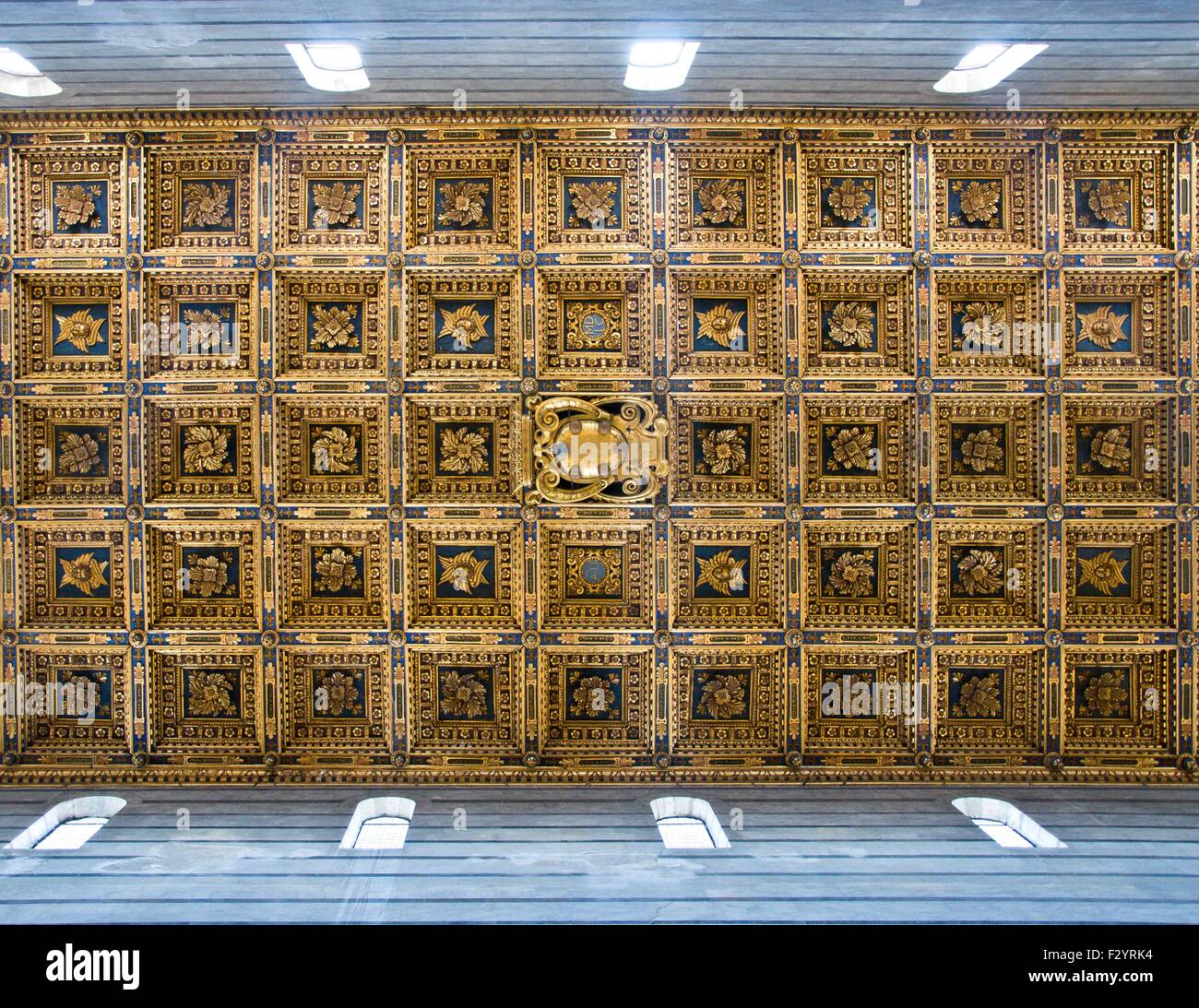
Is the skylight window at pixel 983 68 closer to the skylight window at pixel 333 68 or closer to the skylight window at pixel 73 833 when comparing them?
the skylight window at pixel 333 68

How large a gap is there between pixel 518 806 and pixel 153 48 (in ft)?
35.8

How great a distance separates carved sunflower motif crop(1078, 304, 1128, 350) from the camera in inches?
491

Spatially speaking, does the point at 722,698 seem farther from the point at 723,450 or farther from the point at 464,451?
the point at 464,451

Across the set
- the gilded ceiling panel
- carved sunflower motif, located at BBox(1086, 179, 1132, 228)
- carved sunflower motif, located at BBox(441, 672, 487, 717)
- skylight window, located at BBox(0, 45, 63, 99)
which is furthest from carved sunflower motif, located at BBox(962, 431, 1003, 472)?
skylight window, located at BBox(0, 45, 63, 99)

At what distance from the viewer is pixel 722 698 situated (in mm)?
12625

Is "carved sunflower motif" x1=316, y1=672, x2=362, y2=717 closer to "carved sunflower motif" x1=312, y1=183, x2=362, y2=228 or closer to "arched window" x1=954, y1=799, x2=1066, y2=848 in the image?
"carved sunflower motif" x1=312, y1=183, x2=362, y2=228

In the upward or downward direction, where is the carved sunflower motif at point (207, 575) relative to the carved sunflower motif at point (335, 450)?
downward

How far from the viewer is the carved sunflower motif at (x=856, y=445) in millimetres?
12534

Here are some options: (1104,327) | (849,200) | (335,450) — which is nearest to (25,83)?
(335,450)

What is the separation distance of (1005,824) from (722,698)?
14.5ft

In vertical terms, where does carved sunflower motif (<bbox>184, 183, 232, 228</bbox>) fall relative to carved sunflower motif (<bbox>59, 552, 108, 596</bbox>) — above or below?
above

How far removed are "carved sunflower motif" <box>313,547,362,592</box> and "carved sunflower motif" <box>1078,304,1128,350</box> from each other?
11605mm

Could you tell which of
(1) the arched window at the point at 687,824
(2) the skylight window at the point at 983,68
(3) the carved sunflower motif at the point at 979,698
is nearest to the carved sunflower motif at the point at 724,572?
(1) the arched window at the point at 687,824

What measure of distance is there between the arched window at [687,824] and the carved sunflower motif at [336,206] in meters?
9.62
